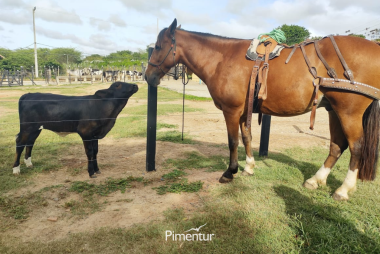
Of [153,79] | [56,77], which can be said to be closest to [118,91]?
[153,79]

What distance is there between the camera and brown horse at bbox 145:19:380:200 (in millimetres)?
3082

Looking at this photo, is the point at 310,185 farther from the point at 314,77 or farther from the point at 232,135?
the point at 314,77

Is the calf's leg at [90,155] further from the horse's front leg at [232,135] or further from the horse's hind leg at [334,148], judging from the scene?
the horse's hind leg at [334,148]

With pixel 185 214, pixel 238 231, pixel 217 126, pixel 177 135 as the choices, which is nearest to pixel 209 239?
pixel 238 231

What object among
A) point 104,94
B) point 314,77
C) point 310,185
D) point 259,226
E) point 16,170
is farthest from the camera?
point 104,94

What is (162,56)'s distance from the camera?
155 inches

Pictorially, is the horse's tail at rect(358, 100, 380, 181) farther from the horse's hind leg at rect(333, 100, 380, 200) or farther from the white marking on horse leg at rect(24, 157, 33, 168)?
the white marking on horse leg at rect(24, 157, 33, 168)

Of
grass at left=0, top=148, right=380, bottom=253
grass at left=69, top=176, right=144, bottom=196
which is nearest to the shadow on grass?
grass at left=0, top=148, right=380, bottom=253

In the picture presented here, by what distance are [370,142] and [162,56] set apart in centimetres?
329

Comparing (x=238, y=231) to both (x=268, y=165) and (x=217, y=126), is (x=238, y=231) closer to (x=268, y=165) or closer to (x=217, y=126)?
(x=268, y=165)

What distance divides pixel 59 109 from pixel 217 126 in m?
5.51

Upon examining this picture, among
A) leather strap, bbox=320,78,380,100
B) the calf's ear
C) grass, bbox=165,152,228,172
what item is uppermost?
leather strap, bbox=320,78,380,100

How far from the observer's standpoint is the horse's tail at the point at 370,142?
3391mm

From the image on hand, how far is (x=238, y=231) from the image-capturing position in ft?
8.63
